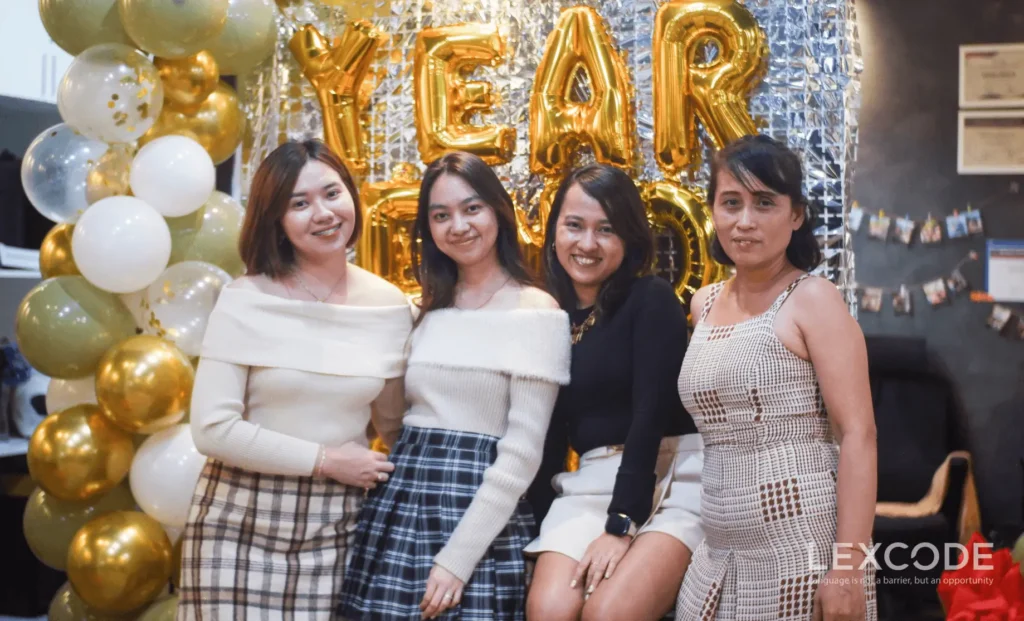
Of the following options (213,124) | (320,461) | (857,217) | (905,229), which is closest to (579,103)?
(213,124)

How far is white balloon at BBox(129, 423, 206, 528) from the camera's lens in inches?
107

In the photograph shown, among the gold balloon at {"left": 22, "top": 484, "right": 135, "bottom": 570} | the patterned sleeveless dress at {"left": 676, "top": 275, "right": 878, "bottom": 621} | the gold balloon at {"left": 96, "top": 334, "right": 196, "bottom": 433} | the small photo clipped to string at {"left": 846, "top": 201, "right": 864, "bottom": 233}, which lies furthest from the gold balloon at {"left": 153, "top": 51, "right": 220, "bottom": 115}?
the small photo clipped to string at {"left": 846, "top": 201, "right": 864, "bottom": 233}

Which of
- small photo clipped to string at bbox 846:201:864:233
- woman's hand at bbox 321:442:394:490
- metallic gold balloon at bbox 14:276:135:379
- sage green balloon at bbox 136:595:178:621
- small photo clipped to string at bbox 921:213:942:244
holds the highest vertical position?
small photo clipped to string at bbox 846:201:864:233

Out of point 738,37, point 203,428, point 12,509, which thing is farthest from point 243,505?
point 12,509

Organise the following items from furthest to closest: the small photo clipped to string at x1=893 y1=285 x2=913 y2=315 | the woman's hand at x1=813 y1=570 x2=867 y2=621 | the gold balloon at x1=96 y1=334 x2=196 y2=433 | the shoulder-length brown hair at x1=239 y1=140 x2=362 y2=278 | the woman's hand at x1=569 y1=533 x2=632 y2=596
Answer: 1. the small photo clipped to string at x1=893 y1=285 x2=913 y2=315
2. the gold balloon at x1=96 y1=334 x2=196 y2=433
3. the shoulder-length brown hair at x1=239 y1=140 x2=362 y2=278
4. the woman's hand at x1=569 y1=533 x2=632 y2=596
5. the woman's hand at x1=813 y1=570 x2=867 y2=621

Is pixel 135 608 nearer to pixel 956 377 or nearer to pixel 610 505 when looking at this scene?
pixel 610 505

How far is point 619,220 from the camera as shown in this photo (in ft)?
7.82

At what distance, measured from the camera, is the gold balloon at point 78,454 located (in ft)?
8.95

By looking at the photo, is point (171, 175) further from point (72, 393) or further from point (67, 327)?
point (72, 393)

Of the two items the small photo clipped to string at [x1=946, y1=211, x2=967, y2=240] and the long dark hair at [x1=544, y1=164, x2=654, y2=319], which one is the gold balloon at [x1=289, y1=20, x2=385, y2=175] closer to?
the long dark hair at [x1=544, y1=164, x2=654, y2=319]

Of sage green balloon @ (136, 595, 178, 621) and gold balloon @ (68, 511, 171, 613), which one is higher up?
gold balloon @ (68, 511, 171, 613)

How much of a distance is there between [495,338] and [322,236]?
48 cm

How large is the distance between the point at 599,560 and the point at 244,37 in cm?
196

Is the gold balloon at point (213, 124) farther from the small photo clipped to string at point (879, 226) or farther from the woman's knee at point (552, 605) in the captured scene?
the small photo clipped to string at point (879, 226)
